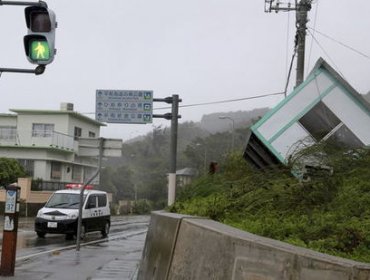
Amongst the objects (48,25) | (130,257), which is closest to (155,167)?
(130,257)

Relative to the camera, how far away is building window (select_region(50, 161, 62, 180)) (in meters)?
50.0

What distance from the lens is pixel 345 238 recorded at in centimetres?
558

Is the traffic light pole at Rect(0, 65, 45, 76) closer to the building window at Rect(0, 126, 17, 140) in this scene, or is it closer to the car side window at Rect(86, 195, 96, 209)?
the car side window at Rect(86, 195, 96, 209)

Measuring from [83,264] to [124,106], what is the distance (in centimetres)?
1010

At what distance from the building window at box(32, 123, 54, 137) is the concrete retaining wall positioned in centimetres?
4449

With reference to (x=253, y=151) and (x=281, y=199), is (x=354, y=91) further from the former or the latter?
(x=281, y=199)

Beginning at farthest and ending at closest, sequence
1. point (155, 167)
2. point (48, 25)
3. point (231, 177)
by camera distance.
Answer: point (155, 167), point (231, 177), point (48, 25)

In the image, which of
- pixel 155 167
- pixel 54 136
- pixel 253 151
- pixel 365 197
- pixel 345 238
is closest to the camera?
pixel 345 238

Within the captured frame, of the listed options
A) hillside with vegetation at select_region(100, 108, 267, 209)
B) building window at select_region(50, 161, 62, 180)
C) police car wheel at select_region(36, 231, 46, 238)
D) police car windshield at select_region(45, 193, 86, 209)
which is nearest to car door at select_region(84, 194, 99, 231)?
police car windshield at select_region(45, 193, 86, 209)

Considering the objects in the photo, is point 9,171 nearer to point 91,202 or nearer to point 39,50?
point 91,202

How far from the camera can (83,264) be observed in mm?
13250

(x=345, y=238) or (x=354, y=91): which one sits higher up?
(x=354, y=91)

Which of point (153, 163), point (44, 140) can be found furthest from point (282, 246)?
point (153, 163)

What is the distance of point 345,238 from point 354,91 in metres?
7.10
